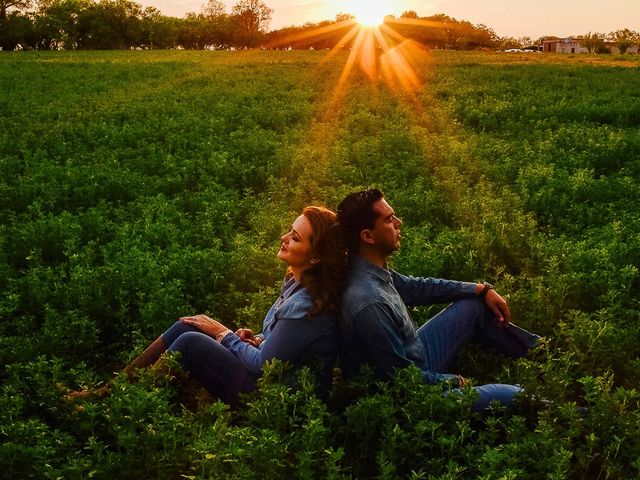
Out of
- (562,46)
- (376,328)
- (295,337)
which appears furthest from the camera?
(562,46)

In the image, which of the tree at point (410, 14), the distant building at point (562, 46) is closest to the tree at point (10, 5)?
the tree at point (410, 14)

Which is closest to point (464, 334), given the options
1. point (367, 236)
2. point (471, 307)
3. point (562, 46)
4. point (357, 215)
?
point (471, 307)

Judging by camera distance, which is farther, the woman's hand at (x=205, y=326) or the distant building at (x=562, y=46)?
the distant building at (x=562, y=46)

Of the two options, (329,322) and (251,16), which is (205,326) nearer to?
(329,322)

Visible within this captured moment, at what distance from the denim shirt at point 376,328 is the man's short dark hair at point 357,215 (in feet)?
0.49

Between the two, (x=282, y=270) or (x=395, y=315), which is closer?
(x=395, y=315)

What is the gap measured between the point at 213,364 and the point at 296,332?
0.75m

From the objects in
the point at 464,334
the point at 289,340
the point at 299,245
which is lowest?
the point at 464,334

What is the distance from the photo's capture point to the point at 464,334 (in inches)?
219

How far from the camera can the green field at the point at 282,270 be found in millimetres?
4309

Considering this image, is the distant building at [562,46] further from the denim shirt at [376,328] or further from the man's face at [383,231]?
the denim shirt at [376,328]

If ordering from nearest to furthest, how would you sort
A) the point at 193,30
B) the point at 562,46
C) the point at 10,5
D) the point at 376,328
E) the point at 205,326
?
1. the point at 376,328
2. the point at 205,326
3. the point at 10,5
4. the point at 193,30
5. the point at 562,46

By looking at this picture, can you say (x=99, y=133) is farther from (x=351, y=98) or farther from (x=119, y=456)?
(x=119, y=456)

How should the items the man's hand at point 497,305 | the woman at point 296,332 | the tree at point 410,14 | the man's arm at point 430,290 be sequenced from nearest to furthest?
1. the woman at point 296,332
2. the man's hand at point 497,305
3. the man's arm at point 430,290
4. the tree at point 410,14
